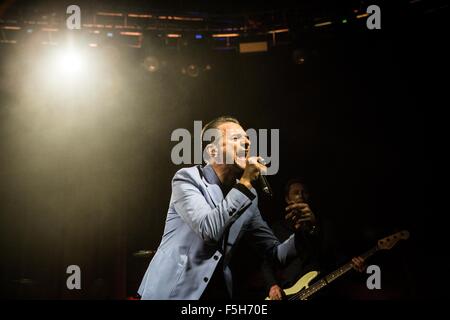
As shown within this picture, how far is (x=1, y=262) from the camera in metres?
5.07

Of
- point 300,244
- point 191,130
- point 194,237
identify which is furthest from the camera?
point 191,130

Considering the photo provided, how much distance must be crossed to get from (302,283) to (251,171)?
1.68 m

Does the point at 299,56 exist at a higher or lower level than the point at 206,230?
higher

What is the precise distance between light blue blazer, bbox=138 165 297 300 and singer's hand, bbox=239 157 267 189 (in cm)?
6

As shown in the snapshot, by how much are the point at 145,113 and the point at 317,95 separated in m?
2.17

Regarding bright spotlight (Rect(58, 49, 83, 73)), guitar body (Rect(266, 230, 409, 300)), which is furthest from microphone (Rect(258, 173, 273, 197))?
bright spotlight (Rect(58, 49, 83, 73))

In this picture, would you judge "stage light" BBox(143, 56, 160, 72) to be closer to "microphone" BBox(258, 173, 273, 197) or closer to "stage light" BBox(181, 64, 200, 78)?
"stage light" BBox(181, 64, 200, 78)

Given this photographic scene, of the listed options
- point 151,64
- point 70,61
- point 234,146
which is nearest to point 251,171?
point 234,146

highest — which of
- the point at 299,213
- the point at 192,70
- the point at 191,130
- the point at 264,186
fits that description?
the point at 192,70

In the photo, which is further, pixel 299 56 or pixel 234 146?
pixel 299 56

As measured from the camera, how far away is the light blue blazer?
190cm

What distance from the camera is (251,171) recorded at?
1999 mm

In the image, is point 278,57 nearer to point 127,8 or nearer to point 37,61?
point 127,8

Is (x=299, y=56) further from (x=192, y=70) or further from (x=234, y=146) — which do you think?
(x=234, y=146)
